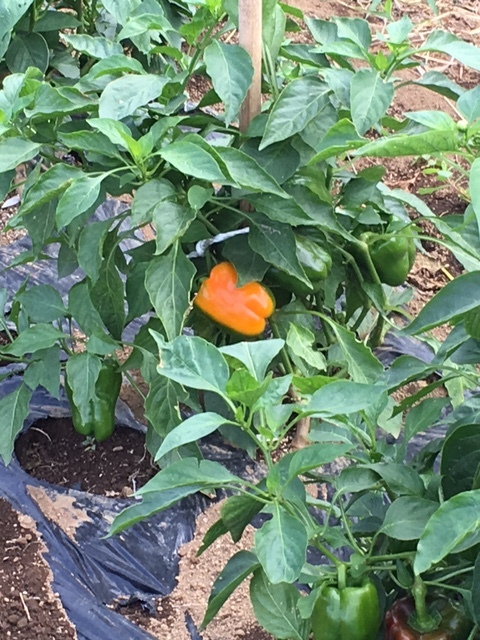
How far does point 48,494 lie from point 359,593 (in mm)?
961

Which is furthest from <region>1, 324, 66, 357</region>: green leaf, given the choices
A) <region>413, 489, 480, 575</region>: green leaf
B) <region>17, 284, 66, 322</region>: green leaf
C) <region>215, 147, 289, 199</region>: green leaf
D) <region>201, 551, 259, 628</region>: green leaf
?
<region>413, 489, 480, 575</region>: green leaf

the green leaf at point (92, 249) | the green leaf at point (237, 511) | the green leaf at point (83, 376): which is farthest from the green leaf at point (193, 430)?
the green leaf at point (83, 376)

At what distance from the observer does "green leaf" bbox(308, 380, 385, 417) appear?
36.5 inches

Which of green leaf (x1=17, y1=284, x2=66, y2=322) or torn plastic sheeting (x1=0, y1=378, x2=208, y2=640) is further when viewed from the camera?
green leaf (x1=17, y1=284, x2=66, y2=322)

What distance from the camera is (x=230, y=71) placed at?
1.33m

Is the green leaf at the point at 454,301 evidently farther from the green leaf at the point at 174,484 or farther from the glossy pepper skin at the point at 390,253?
the glossy pepper skin at the point at 390,253

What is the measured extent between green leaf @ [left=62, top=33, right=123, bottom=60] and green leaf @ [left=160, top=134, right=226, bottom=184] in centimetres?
40

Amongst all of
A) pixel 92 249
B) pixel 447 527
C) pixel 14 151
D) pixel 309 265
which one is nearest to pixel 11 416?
pixel 92 249

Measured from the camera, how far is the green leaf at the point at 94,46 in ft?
4.99

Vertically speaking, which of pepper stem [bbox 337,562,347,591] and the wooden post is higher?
the wooden post

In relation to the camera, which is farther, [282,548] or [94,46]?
[94,46]

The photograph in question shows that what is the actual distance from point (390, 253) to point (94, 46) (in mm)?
721

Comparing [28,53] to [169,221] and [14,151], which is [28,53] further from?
[169,221]

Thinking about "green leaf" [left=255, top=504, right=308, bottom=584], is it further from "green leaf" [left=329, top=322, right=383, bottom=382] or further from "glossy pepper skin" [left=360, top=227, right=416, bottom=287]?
"glossy pepper skin" [left=360, top=227, right=416, bottom=287]
